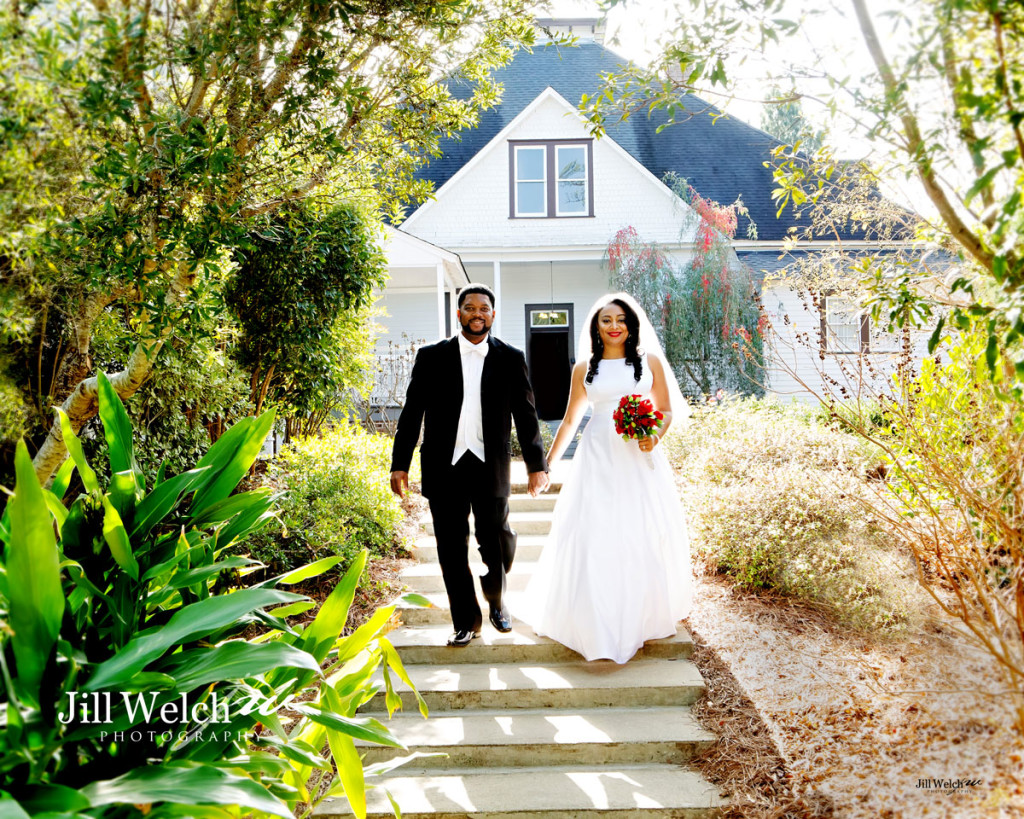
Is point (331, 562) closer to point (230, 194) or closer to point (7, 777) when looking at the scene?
point (7, 777)

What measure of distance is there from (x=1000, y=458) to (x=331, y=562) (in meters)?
3.38

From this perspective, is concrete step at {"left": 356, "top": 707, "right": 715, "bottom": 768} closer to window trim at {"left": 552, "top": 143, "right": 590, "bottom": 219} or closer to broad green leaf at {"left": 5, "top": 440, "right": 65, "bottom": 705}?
broad green leaf at {"left": 5, "top": 440, "right": 65, "bottom": 705}

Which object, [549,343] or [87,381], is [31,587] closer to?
[87,381]

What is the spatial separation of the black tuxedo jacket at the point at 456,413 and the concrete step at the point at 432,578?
1492 millimetres

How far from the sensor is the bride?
441cm

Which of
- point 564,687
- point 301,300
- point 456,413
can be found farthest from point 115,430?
point 301,300

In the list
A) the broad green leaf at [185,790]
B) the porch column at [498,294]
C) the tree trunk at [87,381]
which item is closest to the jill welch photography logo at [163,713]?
the broad green leaf at [185,790]

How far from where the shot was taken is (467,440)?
14.8 feet

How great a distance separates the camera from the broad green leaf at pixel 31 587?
188 centimetres

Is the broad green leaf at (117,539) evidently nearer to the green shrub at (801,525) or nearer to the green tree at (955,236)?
the green tree at (955,236)

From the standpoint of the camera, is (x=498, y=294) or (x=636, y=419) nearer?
(x=636, y=419)

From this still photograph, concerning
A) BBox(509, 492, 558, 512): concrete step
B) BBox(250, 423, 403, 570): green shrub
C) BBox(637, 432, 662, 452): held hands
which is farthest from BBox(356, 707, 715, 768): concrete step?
BBox(509, 492, 558, 512): concrete step

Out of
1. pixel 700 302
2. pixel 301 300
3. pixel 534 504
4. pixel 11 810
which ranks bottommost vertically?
pixel 534 504

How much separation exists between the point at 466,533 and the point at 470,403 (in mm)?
818
